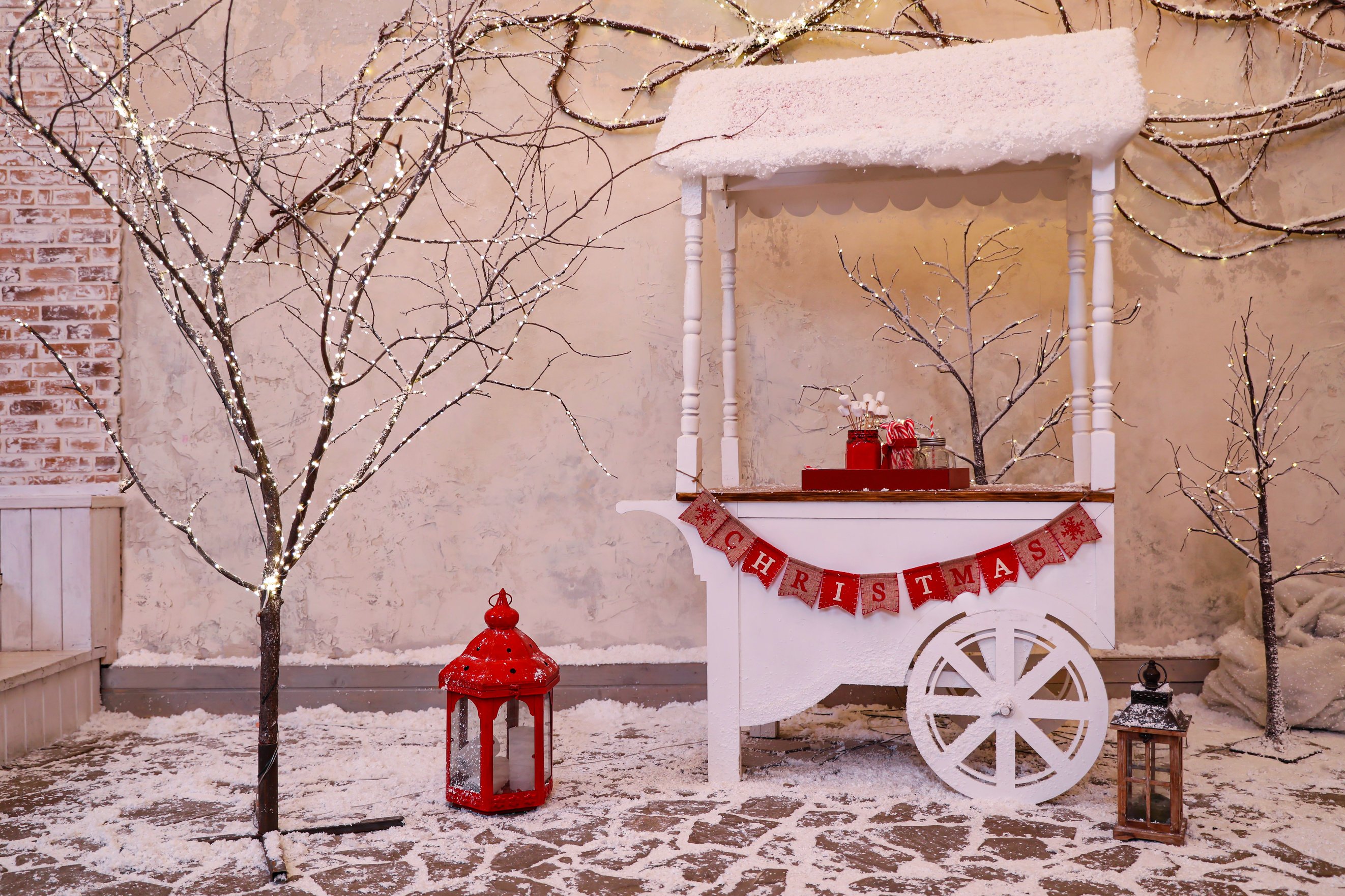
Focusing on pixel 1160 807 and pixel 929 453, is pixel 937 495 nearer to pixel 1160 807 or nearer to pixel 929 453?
pixel 929 453

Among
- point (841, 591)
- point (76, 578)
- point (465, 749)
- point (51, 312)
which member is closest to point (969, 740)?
point (841, 591)

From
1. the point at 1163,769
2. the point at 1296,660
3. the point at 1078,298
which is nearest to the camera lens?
the point at 1163,769

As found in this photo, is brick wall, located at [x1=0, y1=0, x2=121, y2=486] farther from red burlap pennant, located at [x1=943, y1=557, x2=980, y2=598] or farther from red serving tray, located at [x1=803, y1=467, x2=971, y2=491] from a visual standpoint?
red burlap pennant, located at [x1=943, y1=557, x2=980, y2=598]

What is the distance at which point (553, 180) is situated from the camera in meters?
4.12

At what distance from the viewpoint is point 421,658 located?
4.04m

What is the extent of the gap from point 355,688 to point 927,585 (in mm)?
2446

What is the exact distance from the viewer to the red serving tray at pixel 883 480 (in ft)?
9.54

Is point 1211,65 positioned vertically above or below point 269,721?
above

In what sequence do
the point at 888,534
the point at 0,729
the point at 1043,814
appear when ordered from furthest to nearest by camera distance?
1. the point at 0,729
2. the point at 888,534
3. the point at 1043,814

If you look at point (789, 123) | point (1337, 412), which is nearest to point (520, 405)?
point (789, 123)

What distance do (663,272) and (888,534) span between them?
1688mm

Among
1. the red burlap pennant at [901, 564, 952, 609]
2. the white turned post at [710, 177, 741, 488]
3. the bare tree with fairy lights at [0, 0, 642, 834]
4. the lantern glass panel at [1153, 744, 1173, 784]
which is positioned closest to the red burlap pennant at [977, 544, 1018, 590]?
the red burlap pennant at [901, 564, 952, 609]

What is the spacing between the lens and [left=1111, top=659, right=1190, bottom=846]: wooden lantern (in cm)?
242

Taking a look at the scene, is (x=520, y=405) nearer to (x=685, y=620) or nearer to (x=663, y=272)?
(x=663, y=272)
